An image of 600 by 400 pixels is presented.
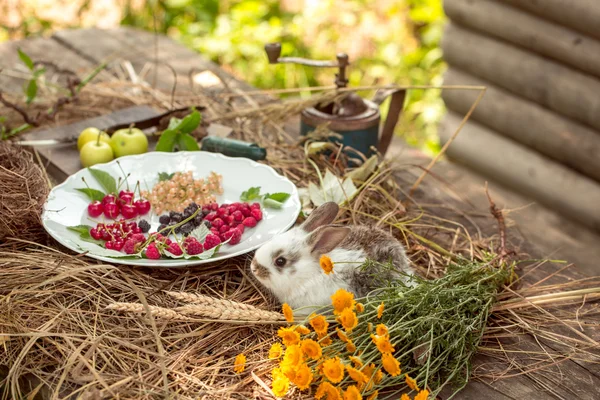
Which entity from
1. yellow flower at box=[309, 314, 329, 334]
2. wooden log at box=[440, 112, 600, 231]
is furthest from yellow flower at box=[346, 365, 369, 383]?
wooden log at box=[440, 112, 600, 231]

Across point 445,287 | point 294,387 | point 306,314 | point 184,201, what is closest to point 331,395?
point 294,387

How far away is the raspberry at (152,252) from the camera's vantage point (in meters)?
2.09

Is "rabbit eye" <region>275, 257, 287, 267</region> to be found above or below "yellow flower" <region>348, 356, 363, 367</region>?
below

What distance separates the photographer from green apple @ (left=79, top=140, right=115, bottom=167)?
272cm

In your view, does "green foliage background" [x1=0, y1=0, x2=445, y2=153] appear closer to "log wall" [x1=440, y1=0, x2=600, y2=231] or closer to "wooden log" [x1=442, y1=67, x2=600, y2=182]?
"wooden log" [x1=442, y1=67, x2=600, y2=182]

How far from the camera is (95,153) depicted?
272 cm

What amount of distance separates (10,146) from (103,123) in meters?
0.72

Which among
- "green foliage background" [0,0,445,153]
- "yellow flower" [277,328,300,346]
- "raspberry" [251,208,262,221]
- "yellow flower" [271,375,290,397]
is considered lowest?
"green foliage background" [0,0,445,153]

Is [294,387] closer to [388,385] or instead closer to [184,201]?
[388,385]


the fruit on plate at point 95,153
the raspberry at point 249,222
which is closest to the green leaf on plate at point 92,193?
the fruit on plate at point 95,153

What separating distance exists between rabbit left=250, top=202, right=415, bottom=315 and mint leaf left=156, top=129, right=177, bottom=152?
0.97m

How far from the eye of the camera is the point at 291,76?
5.78 metres

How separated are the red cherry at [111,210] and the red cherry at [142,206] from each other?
71 millimetres

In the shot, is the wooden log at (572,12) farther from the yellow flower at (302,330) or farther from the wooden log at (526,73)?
the yellow flower at (302,330)
